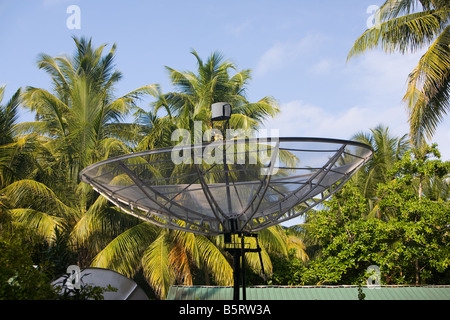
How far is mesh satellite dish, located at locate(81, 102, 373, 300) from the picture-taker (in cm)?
712

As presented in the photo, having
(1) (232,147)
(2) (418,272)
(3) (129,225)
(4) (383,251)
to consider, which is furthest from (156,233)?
(1) (232,147)

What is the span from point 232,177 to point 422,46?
1110 cm

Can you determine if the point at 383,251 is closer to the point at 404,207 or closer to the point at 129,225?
the point at 404,207

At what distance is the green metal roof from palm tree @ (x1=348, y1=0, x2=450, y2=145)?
5123mm

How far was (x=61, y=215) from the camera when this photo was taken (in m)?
18.2

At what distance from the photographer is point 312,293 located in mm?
15828

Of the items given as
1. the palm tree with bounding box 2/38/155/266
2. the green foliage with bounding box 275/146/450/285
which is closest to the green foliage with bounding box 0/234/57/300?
the palm tree with bounding box 2/38/155/266

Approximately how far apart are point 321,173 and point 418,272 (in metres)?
13.0

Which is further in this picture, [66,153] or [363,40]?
[66,153]

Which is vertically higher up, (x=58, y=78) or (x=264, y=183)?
(x=58, y=78)

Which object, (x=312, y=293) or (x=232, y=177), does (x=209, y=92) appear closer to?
(x=312, y=293)

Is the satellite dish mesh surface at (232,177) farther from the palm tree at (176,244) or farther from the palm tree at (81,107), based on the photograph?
the palm tree at (81,107)

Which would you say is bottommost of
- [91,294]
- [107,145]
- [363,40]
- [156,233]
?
[91,294]

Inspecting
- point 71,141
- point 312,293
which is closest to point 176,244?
point 312,293
